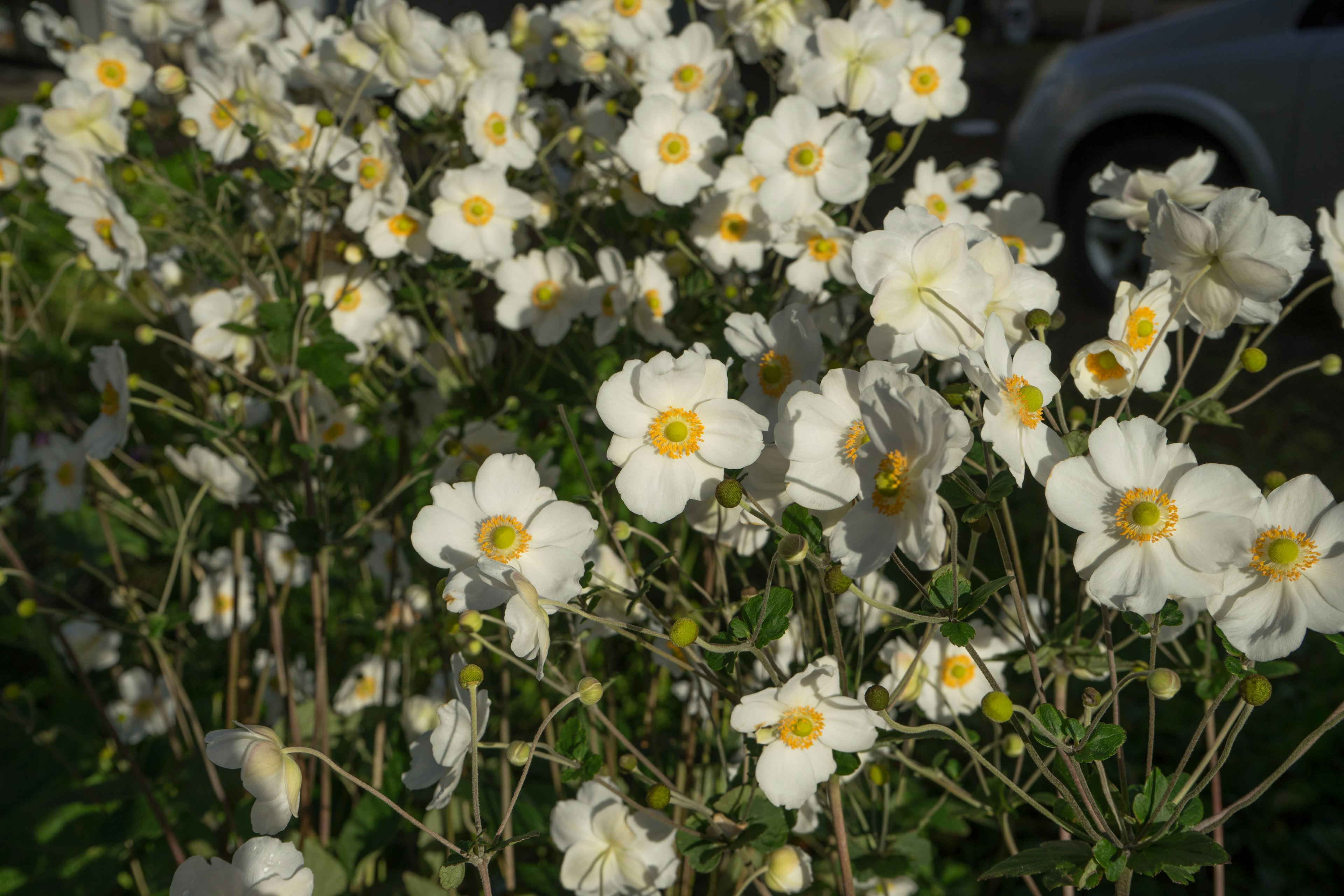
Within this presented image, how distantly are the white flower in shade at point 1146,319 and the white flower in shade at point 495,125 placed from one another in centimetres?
108

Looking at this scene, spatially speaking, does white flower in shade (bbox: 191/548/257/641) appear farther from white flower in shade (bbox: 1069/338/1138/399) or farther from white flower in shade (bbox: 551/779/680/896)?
white flower in shade (bbox: 1069/338/1138/399)

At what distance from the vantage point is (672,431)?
3.17 feet

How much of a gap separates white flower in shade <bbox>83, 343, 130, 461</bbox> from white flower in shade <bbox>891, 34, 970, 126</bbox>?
1.40 metres

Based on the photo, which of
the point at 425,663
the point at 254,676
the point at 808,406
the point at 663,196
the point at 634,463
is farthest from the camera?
the point at 254,676

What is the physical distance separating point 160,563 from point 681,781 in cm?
230

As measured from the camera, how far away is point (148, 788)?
63.5 inches

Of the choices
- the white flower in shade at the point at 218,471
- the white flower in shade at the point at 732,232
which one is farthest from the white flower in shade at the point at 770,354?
the white flower in shade at the point at 218,471

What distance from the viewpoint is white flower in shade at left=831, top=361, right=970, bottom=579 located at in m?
0.80

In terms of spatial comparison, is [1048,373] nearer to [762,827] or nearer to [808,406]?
[808,406]

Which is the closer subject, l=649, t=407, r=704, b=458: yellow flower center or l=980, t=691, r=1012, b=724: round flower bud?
l=980, t=691, r=1012, b=724: round flower bud

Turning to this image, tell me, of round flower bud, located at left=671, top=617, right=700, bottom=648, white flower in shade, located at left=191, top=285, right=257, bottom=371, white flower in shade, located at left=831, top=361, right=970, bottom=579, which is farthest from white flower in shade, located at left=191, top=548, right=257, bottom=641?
white flower in shade, located at left=831, top=361, right=970, bottom=579

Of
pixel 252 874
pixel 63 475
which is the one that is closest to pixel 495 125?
pixel 63 475

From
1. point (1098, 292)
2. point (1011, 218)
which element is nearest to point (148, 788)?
point (1011, 218)

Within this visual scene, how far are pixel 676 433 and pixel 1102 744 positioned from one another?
1.65ft
